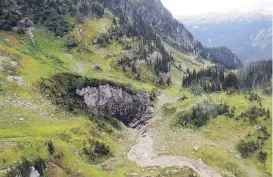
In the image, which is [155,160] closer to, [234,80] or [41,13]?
[234,80]

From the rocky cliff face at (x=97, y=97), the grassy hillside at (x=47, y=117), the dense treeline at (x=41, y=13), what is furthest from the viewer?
the dense treeline at (x=41, y=13)

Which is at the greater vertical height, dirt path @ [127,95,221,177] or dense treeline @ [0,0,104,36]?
dense treeline @ [0,0,104,36]

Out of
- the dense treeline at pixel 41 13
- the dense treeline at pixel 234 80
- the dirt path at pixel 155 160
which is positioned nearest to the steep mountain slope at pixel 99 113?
the dirt path at pixel 155 160

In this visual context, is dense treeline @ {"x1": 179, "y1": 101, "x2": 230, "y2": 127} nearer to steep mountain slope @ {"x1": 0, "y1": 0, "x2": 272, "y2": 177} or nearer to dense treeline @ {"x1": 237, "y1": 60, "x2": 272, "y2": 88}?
steep mountain slope @ {"x1": 0, "y1": 0, "x2": 272, "y2": 177}

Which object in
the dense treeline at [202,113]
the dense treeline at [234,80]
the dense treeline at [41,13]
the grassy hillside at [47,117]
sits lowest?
the dense treeline at [234,80]

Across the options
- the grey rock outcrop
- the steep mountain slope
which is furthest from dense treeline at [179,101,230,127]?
the grey rock outcrop

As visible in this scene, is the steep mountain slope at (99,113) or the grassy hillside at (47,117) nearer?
the grassy hillside at (47,117)

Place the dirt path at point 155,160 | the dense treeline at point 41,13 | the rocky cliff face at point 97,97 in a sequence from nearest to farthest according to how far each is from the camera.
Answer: the dirt path at point 155,160, the rocky cliff face at point 97,97, the dense treeline at point 41,13

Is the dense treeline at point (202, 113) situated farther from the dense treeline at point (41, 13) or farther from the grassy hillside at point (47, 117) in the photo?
the dense treeline at point (41, 13)

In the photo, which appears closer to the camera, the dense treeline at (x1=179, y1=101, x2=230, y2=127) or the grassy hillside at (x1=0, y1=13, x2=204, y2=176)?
the grassy hillside at (x1=0, y1=13, x2=204, y2=176)

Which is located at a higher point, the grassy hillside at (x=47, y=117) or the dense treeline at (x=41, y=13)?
the dense treeline at (x=41, y=13)
